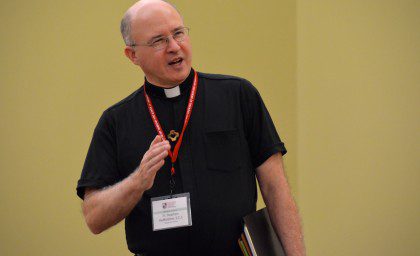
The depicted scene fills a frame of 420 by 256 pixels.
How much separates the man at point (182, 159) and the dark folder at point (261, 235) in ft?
0.12

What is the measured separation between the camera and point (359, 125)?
11.6ft

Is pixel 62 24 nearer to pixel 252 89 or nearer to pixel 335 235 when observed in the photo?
pixel 252 89

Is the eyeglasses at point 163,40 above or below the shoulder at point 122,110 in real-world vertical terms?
above

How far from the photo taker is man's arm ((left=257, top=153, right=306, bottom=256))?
196 cm

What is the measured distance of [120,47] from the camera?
3.49 meters

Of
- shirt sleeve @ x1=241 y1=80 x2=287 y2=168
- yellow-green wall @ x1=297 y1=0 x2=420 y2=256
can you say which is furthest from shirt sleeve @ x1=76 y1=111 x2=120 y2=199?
yellow-green wall @ x1=297 y1=0 x2=420 y2=256

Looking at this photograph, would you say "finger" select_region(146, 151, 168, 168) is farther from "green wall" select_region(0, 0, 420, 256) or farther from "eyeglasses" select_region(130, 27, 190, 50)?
"green wall" select_region(0, 0, 420, 256)

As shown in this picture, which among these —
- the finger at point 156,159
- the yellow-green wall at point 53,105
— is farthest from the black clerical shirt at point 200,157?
the yellow-green wall at point 53,105

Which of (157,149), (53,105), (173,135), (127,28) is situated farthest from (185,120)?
(53,105)

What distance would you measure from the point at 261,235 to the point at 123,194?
19.7 inches

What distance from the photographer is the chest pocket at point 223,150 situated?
6.54 ft

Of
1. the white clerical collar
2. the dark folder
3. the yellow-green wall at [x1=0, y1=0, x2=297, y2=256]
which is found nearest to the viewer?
the dark folder

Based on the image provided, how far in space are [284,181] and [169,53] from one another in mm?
618

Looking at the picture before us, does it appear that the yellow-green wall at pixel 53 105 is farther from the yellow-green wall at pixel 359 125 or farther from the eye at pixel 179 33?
the eye at pixel 179 33
